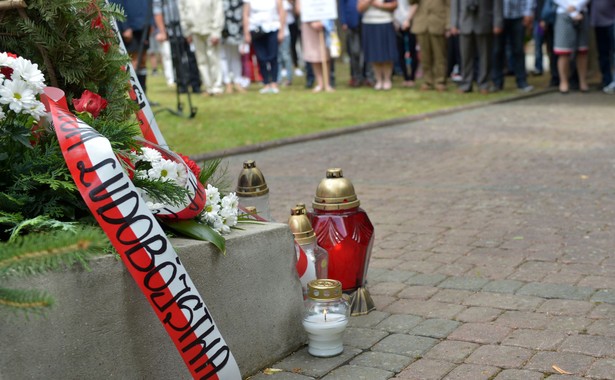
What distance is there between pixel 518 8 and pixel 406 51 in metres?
3.83

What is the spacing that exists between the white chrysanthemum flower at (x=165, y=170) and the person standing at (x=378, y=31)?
14826mm

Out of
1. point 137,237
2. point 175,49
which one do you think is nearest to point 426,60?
point 175,49

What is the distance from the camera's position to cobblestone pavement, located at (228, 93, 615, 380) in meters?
4.12

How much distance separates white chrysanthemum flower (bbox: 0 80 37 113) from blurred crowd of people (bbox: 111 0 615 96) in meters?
11.4

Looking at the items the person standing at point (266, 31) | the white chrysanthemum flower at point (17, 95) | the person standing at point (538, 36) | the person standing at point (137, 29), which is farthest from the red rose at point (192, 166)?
the person standing at point (538, 36)

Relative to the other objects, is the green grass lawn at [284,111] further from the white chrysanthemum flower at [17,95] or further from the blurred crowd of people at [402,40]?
the white chrysanthemum flower at [17,95]

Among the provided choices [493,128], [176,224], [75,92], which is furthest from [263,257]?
[493,128]

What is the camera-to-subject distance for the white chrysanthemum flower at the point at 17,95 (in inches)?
135

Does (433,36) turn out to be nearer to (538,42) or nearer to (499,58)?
(499,58)

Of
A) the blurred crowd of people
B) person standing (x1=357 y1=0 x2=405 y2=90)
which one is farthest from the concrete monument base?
person standing (x1=357 y1=0 x2=405 y2=90)

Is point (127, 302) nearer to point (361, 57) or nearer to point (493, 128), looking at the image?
point (493, 128)

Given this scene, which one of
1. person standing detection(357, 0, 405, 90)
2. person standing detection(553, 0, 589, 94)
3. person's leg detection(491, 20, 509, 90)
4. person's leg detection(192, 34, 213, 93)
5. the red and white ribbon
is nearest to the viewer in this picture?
the red and white ribbon

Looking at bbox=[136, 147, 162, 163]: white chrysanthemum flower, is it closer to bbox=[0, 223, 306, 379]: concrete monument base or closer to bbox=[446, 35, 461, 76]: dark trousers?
bbox=[0, 223, 306, 379]: concrete monument base

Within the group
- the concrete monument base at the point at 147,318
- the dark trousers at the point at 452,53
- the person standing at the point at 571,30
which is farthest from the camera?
the dark trousers at the point at 452,53
